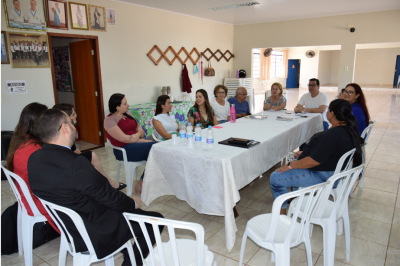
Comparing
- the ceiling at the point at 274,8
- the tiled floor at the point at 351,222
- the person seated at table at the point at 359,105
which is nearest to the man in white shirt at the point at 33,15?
the ceiling at the point at 274,8

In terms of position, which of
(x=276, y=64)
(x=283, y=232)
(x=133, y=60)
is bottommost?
(x=283, y=232)

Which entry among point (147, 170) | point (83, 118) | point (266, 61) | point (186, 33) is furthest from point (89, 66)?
point (266, 61)

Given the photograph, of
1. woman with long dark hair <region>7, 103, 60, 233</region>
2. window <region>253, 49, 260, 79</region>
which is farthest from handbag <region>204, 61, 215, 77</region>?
window <region>253, 49, 260, 79</region>

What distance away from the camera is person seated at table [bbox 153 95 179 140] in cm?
307

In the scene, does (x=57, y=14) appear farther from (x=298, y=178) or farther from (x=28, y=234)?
(x=298, y=178)

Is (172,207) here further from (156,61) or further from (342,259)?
(156,61)

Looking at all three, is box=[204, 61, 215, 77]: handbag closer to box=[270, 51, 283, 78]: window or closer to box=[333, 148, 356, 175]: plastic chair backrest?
box=[333, 148, 356, 175]: plastic chair backrest

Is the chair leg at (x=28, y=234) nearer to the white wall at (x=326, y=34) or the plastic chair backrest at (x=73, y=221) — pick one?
the plastic chair backrest at (x=73, y=221)

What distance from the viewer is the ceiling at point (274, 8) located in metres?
5.05

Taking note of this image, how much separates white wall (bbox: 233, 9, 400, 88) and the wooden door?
4.28 m

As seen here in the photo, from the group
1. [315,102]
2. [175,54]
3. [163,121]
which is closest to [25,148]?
[163,121]

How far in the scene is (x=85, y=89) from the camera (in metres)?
5.05

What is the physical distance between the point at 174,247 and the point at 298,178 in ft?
4.44

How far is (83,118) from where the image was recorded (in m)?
5.34
